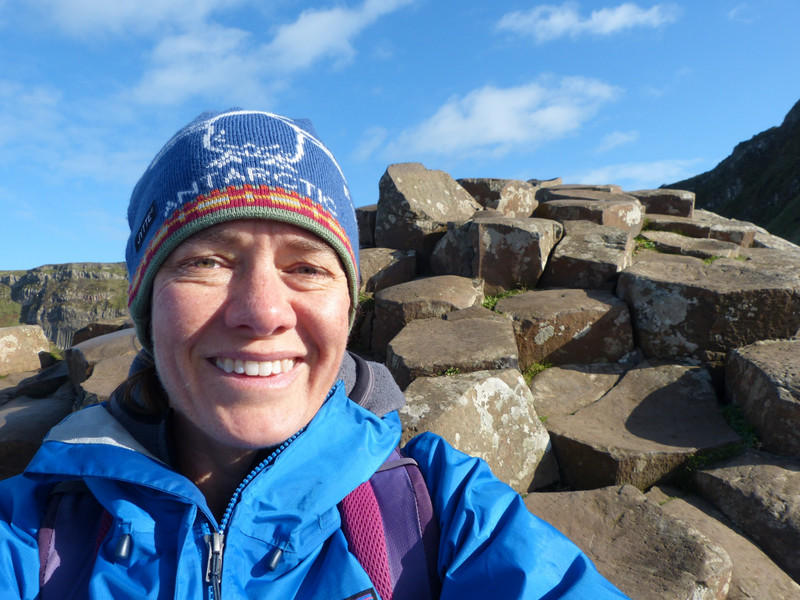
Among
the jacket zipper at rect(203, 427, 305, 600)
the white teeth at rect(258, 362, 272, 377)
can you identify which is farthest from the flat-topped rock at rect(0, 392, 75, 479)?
the white teeth at rect(258, 362, 272, 377)

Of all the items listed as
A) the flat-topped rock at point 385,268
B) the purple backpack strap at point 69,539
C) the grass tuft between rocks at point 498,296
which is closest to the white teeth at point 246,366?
the purple backpack strap at point 69,539

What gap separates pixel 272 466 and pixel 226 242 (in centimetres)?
65

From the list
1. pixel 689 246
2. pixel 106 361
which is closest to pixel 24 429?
pixel 106 361

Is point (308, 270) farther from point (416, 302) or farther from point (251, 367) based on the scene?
point (416, 302)

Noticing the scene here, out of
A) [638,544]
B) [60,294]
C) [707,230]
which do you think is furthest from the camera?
[60,294]

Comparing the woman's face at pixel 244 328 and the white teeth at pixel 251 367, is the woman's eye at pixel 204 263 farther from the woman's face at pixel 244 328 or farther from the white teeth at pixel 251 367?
the white teeth at pixel 251 367

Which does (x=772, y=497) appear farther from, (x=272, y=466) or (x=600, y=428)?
(x=272, y=466)

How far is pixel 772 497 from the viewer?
3.24 m

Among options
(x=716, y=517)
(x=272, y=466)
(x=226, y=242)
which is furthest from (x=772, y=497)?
(x=226, y=242)

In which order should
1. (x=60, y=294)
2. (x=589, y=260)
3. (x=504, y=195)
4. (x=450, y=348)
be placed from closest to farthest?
1. (x=450, y=348)
2. (x=589, y=260)
3. (x=504, y=195)
4. (x=60, y=294)

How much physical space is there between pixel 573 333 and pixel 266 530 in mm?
4092

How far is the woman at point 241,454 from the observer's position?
141 centimetres

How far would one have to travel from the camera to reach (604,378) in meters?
4.85

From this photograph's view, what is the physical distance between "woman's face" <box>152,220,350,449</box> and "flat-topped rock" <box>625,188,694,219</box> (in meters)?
8.97
